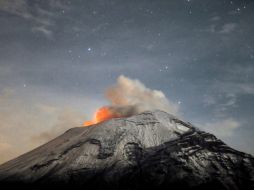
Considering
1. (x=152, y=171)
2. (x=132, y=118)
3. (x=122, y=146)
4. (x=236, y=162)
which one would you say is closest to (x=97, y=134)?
(x=122, y=146)

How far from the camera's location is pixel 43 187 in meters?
130

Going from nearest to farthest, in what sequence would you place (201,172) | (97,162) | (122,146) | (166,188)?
1. (166,188)
2. (201,172)
3. (97,162)
4. (122,146)

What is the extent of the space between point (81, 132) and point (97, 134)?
21.4 meters

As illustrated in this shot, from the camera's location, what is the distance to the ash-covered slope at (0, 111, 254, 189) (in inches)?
5217

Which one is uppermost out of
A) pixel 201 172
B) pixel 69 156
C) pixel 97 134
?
pixel 97 134

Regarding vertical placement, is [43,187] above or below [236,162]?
below

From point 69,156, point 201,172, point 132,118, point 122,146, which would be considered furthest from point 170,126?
point 69,156

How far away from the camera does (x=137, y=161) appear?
488 ft

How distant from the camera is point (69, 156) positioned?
497 ft

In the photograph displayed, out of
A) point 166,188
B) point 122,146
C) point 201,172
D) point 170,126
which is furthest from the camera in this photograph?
point 170,126

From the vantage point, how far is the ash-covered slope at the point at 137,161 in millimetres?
132500

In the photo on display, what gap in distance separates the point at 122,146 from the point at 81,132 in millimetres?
36233

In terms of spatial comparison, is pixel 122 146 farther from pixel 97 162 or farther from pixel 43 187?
pixel 43 187

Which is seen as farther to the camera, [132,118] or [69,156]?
[132,118]
